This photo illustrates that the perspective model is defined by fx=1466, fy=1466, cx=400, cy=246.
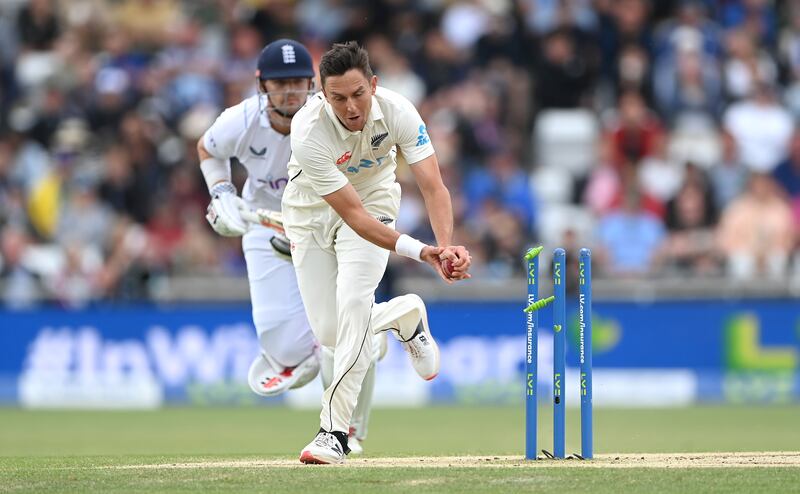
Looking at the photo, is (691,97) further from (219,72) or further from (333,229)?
(333,229)

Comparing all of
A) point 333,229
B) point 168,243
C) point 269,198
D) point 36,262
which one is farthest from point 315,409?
point 333,229

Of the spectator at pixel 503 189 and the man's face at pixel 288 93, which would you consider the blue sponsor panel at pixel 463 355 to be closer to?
the spectator at pixel 503 189

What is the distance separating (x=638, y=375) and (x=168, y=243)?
5.01 m

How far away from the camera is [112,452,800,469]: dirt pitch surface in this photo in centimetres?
705

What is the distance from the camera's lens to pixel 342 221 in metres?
7.49

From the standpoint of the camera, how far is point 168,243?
15281mm

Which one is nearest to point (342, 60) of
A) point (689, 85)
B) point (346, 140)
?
point (346, 140)

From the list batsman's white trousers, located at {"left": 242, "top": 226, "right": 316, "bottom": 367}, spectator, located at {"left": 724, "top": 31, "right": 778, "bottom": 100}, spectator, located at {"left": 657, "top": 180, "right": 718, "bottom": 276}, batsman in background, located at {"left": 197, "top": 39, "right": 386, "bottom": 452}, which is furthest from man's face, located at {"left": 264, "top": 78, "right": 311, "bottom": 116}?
spectator, located at {"left": 724, "top": 31, "right": 778, "bottom": 100}

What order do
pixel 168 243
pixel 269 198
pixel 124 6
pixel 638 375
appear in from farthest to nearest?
pixel 124 6, pixel 168 243, pixel 638 375, pixel 269 198

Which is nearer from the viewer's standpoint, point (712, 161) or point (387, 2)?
point (712, 161)

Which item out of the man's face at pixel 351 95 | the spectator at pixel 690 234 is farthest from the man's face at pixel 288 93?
the spectator at pixel 690 234

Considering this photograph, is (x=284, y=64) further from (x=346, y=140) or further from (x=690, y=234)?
(x=690, y=234)

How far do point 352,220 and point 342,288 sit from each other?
0.44 meters

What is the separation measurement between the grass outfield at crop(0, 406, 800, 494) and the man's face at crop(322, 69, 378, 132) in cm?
167
